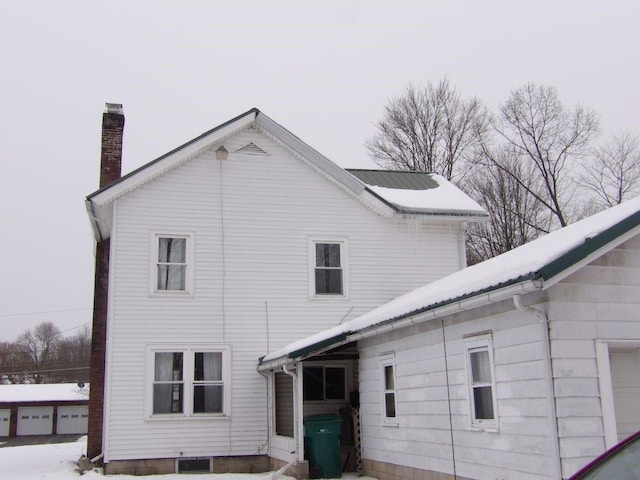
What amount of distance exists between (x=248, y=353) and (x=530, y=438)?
9.03 meters

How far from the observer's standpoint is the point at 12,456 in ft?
75.0

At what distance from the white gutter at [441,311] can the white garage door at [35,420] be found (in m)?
35.9

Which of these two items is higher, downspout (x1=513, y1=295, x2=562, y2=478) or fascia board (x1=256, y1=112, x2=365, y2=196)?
fascia board (x1=256, y1=112, x2=365, y2=196)

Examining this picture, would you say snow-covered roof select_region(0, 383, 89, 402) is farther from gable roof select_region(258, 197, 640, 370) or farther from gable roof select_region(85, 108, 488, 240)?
gable roof select_region(258, 197, 640, 370)

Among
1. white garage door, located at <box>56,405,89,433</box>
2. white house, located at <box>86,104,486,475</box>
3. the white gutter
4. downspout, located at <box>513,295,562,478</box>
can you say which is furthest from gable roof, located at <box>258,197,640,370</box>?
white garage door, located at <box>56,405,89,433</box>

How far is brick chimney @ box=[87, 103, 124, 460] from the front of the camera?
16.9 meters

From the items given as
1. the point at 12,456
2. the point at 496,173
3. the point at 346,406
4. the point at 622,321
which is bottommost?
the point at 12,456

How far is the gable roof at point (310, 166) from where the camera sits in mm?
16578

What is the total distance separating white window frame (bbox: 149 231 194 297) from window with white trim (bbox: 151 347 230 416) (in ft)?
4.21

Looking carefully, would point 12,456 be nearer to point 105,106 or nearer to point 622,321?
point 105,106

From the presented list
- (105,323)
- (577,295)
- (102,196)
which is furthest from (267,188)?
(577,295)

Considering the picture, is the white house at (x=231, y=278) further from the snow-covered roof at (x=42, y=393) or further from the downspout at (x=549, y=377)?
the snow-covered roof at (x=42, y=393)

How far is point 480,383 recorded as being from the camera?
9852mm

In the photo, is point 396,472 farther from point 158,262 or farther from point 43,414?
point 43,414
